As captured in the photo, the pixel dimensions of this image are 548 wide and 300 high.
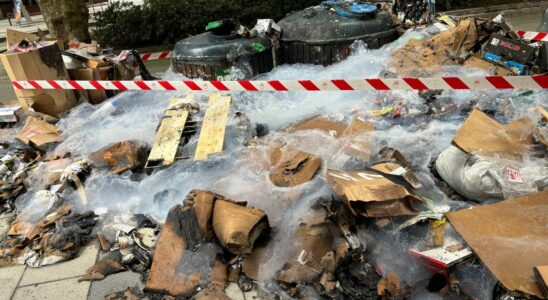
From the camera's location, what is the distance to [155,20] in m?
11.7

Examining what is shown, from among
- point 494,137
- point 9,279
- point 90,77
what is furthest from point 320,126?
point 90,77

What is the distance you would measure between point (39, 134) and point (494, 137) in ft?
16.1

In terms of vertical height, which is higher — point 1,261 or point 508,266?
point 508,266

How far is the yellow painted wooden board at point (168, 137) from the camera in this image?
409 centimetres

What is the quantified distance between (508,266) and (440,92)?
9.53ft

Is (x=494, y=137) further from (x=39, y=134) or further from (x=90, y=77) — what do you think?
(x=90, y=77)

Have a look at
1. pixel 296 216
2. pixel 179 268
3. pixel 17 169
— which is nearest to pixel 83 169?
pixel 17 169

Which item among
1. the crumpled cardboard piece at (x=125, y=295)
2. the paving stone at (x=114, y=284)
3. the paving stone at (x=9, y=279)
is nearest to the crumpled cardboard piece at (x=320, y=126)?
the paving stone at (x=114, y=284)

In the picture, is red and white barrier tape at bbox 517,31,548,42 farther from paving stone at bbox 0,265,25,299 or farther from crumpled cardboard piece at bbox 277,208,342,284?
paving stone at bbox 0,265,25,299

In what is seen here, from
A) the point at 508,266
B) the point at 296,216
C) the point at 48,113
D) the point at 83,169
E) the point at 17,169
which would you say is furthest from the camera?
the point at 48,113

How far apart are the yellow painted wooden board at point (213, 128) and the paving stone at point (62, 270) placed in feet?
4.43

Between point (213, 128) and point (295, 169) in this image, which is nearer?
point (295, 169)

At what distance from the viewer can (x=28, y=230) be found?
3525 millimetres

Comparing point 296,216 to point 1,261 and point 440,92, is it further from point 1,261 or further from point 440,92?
point 440,92
